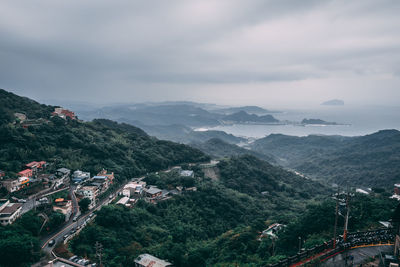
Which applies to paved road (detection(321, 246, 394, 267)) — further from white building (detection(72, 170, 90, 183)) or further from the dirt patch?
the dirt patch

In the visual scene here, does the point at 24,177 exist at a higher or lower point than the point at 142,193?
higher

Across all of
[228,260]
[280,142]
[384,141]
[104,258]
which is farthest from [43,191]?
[280,142]

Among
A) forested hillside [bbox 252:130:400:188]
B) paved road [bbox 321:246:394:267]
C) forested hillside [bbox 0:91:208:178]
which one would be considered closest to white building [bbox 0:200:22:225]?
forested hillside [bbox 0:91:208:178]

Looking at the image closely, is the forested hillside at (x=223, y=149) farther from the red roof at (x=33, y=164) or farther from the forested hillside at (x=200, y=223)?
the red roof at (x=33, y=164)

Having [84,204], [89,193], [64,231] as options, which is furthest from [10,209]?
[89,193]

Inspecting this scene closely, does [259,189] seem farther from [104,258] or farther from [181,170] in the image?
[104,258]

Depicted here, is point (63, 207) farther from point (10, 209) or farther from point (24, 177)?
point (24, 177)

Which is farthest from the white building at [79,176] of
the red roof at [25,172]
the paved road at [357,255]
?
the paved road at [357,255]
